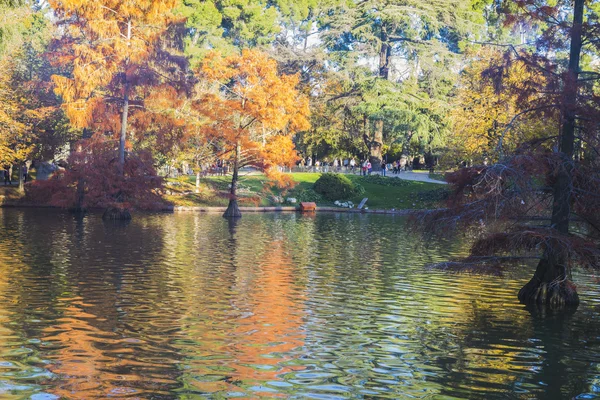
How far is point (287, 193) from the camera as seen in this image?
56.4 m

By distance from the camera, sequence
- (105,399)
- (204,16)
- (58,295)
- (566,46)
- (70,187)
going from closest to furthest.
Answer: (105,399)
(58,295)
(566,46)
(70,187)
(204,16)

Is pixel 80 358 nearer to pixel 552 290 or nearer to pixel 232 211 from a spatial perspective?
pixel 552 290

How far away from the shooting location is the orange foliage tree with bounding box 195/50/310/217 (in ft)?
145

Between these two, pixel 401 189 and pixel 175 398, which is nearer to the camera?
pixel 175 398

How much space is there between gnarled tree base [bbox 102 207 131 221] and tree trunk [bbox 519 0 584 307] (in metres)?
26.9

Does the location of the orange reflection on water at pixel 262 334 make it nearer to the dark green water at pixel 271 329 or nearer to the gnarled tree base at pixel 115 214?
the dark green water at pixel 271 329

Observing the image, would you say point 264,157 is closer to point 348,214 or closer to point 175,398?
point 348,214

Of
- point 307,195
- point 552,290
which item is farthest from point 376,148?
point 552,290

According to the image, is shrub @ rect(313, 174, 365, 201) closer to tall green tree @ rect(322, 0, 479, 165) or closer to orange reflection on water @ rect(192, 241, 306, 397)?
tall green tree @ rect(322, 0, 479, 165)

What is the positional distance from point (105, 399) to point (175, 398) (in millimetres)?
922

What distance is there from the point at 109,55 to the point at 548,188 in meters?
31.4

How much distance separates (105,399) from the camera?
9.84m

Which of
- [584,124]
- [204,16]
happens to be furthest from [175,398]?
[204,16]

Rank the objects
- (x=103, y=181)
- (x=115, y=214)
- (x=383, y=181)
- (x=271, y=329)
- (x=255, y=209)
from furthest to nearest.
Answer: (x=383, y=181)
(x=255, y=209)
(x=103, y=181)
(x=115, y=214)
(x=271, y=329)
